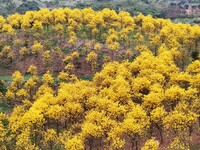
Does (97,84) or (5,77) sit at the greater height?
(97,84)

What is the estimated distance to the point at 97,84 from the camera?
81.2 m

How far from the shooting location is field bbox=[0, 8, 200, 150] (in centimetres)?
6069

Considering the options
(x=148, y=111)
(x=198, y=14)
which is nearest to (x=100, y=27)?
(x=148, y=111)

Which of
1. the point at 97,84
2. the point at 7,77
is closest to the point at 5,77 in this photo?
the point at 7,77

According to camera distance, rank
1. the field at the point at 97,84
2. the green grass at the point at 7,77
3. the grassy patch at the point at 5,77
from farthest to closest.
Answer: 1. the grassy patch at the point at 5,77
2. the green grass at the point at 7,77
3. the field at the point at 97,84

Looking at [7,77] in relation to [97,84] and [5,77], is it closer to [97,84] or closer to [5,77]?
[5,77]

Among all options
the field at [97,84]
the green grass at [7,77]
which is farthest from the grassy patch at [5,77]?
the field at [97,84]

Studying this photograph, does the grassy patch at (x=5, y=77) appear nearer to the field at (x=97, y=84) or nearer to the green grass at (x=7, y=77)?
the green grass at (x=7, y=77)

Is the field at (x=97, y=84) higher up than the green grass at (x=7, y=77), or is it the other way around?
the field at (x=97, y=84)

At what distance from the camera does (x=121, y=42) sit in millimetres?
106188

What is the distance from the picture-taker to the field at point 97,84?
199 ft

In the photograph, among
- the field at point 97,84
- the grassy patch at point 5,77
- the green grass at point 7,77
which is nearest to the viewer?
the field at point 97,84

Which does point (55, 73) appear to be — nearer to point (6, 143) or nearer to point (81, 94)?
point (81, 94)

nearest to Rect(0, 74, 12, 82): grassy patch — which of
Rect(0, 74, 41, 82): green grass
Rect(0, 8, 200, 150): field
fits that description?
Rect(0, 74, 41, 82): green grass
